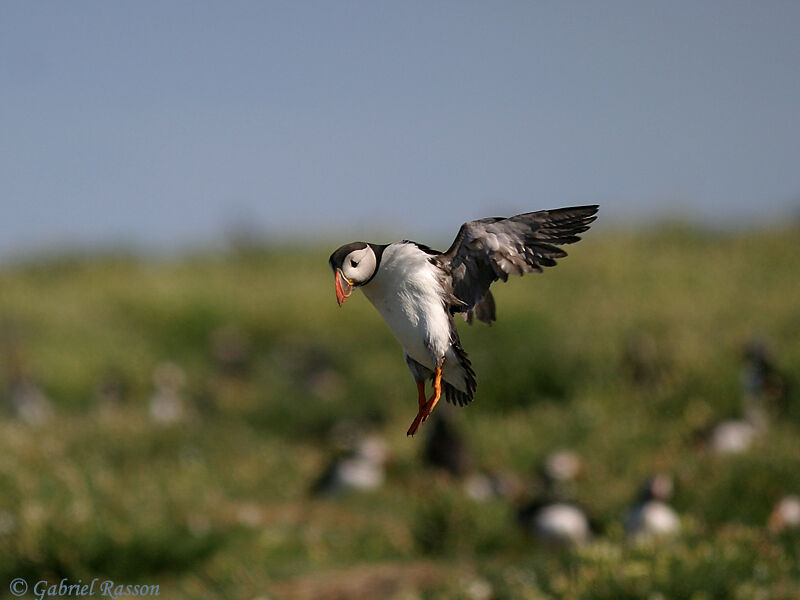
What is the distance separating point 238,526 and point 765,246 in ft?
68.5

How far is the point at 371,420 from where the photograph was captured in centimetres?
1875

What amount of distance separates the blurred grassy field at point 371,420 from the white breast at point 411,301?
24.1 ft

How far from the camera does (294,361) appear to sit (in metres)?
23.1

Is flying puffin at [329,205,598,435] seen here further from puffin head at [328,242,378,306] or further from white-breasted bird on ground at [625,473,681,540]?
white-breasted bird on ground at [625,473,681,540]

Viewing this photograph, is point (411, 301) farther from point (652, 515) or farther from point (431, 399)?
point (652, 515)

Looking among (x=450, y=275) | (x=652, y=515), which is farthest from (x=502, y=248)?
(x=652, y=515)

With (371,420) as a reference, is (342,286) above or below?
above

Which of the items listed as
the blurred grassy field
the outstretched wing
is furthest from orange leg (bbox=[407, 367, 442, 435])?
the blurred grassy field

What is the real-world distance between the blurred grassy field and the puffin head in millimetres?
7473

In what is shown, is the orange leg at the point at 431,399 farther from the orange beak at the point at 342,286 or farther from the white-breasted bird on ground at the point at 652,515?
the white-breasted bird on ground at the point at 652,515

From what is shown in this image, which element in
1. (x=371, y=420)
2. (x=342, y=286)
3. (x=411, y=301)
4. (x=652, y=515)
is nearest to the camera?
(x=342, y=286)

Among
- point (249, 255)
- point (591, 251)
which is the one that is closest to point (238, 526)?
point (591, 251)

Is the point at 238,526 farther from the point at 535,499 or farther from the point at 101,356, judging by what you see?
the point at 101,356

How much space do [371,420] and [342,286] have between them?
687 inches
